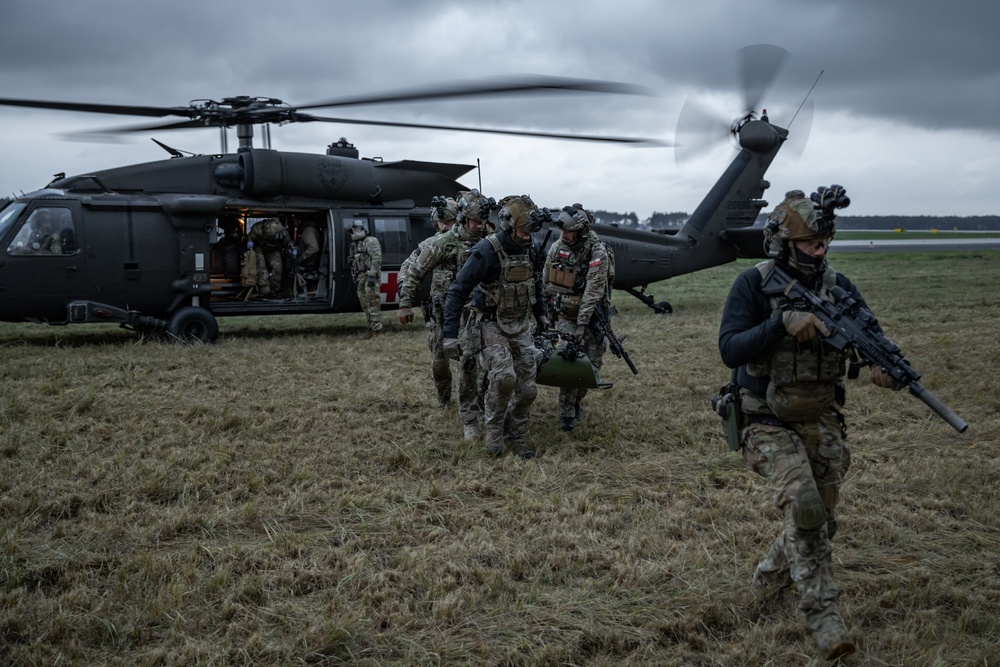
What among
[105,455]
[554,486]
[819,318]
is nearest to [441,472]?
[554,486]

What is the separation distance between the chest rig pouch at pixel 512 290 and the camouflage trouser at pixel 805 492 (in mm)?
2716

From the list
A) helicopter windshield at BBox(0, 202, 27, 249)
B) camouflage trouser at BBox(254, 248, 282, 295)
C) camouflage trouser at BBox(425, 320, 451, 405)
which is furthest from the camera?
camouflage trouser at BBox(254, 248, 282, 295)

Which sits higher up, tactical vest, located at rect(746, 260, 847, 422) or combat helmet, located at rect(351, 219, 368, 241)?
combat helmet, located at rect(351, 219, 368, 241)

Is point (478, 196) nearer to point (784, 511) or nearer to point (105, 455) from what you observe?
point (105, 455)

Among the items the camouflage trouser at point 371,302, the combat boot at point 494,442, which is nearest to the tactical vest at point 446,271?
the combat boot at point 494,442

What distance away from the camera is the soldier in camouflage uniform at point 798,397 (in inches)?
137

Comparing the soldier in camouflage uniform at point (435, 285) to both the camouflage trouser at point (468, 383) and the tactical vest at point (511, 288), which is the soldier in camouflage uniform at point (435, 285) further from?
the tactical vest at point (511, 288)

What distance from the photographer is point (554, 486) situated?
220 inches

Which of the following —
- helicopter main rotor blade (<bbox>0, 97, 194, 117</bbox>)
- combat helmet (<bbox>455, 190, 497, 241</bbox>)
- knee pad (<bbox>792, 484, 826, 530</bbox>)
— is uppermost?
helicopter main rotor blade (<bbox>0, 97, 194, 117</bbox>)

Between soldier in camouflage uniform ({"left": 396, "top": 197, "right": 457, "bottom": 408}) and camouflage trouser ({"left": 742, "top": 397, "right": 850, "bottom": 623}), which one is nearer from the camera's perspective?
camouflage trouser ({"left": 742, "top": 397, "right": 850, "bottom": 623})

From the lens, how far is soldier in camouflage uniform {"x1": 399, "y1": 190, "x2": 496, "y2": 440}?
6.71 metres

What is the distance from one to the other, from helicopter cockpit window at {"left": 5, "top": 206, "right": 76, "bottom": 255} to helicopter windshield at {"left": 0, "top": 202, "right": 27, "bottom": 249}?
0.13 m

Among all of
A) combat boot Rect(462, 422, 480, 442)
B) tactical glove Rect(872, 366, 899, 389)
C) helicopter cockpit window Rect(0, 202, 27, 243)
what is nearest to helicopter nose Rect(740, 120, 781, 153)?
combat boot Rect(462, 422, 480, 442)

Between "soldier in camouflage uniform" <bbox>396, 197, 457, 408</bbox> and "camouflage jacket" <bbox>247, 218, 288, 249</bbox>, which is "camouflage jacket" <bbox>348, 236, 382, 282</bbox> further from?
"soldier in camouflage uniform" <bbox>396, 197, 457, 408</bbox>
